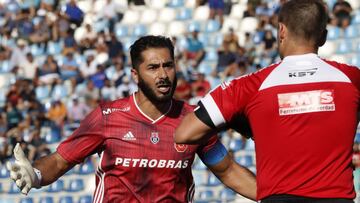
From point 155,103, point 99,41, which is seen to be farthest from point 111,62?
point 155,103

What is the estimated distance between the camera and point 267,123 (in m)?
4.25

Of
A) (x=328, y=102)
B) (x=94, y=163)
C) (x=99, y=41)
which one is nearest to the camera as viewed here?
(x=328, y=102)

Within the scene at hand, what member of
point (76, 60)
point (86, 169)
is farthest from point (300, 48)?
point (76, 60)

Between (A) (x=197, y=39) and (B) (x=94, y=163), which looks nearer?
(B) (x=94, y=163)

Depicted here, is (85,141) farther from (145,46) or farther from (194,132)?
(194,132)

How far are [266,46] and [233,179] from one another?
12.0 meters

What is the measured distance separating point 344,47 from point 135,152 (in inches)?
496

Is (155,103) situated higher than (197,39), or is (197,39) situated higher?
(155,103)

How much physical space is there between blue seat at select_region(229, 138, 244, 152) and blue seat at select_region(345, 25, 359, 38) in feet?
13.2

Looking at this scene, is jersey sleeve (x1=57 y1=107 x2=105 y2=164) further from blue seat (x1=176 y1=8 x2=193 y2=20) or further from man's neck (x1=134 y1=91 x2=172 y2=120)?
blue seat (x1=176 y1=8 x2=193 y2=20)

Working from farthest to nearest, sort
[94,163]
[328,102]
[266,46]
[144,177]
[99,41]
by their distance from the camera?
[99,41]
[266,46]
[94,163]
[144,177]
[328,102]

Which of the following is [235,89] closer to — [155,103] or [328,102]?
[328,102]

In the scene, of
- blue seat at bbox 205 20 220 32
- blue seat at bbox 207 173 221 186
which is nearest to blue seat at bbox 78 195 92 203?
blue seat at bbox 207 173 221 186

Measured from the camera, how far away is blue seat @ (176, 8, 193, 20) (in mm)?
20823
